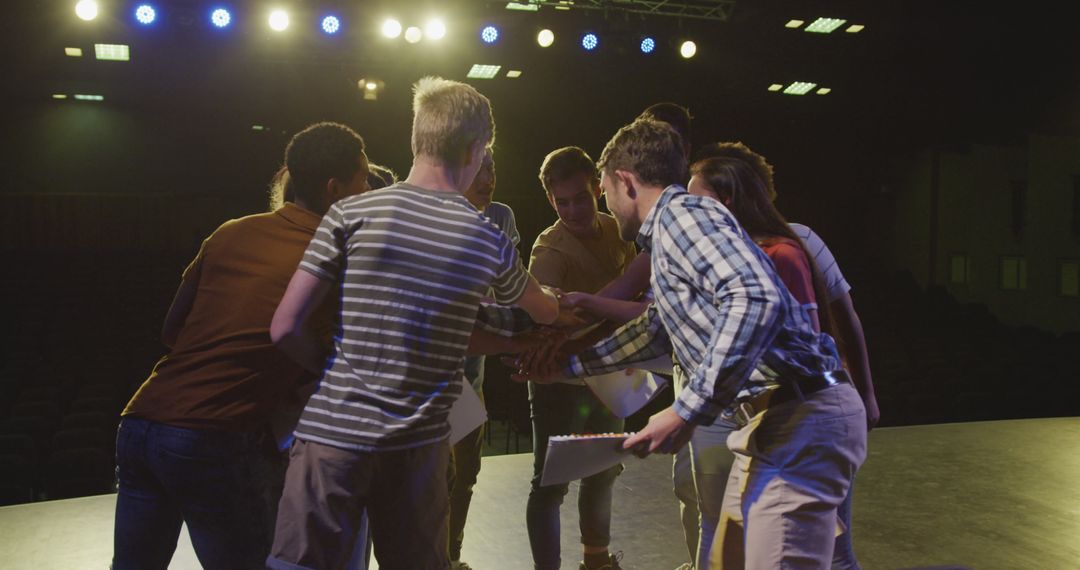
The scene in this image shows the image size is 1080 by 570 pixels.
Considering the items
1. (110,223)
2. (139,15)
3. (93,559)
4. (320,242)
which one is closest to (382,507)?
(320,242)

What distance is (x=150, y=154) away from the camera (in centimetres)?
1388

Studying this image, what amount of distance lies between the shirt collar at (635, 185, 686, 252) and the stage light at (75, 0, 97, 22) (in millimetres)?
9405

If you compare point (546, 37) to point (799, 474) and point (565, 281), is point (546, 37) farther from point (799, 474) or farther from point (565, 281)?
point (799, 474)

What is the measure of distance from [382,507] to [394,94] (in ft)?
39.1

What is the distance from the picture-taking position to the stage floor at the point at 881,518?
3.22 metres

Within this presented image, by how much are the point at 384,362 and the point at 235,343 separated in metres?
0.40

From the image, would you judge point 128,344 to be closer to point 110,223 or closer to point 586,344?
point 110,223

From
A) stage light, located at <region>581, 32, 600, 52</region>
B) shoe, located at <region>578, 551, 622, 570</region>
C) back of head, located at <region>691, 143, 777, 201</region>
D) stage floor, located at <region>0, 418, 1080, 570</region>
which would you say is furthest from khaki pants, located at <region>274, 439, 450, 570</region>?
stage light, located at <region>581, 32, 600, 52</region>

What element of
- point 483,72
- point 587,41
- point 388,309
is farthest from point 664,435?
point 483,72

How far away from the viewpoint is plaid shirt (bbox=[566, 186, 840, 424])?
1.49 m

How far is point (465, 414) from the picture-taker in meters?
2.02

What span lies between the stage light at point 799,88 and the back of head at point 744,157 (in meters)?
11.6

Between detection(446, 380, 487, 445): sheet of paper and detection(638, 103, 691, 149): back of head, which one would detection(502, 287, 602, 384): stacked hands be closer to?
detection(446, 380, 487, 445): sheet of paper

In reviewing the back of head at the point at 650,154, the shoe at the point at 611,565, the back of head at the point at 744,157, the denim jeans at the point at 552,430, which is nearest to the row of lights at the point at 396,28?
the denim jeans at the point at 552,430
